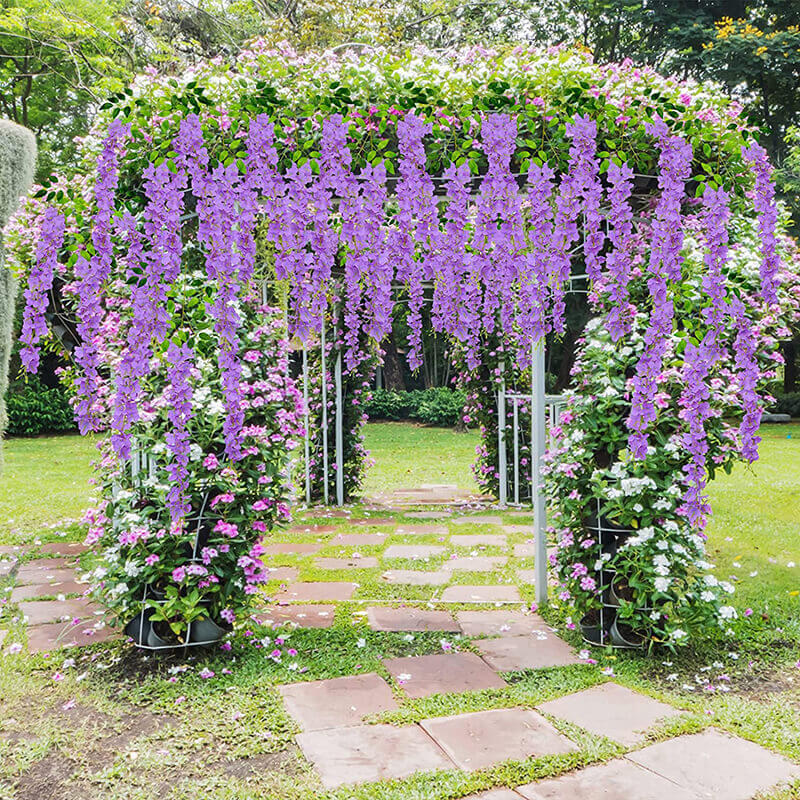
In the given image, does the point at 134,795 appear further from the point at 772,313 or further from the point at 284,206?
the point at 772,313

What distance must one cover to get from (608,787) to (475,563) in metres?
2.35

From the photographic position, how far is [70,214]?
8.21 ft

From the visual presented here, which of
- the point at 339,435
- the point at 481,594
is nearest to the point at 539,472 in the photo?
the point at 481,594

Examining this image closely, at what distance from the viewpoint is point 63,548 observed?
4762 mm

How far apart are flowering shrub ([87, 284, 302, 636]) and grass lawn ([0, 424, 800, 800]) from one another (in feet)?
0.90

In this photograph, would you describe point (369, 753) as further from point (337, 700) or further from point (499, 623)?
point (499, 623)

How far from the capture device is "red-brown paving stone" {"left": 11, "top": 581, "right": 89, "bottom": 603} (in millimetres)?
3648

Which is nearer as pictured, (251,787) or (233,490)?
(251,787)

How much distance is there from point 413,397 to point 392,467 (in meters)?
5.71

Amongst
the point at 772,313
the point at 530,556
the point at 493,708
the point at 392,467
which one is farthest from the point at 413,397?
the point at 493,708

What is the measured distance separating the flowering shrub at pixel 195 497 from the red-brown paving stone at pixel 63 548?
80.3 inches

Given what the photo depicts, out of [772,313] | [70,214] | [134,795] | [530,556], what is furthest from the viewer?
[530,556]

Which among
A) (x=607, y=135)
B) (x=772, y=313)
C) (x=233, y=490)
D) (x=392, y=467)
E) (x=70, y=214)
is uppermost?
(x=607, y=135)

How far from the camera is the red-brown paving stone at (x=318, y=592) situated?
11.6ft
